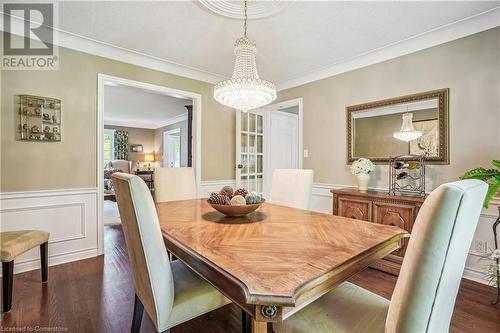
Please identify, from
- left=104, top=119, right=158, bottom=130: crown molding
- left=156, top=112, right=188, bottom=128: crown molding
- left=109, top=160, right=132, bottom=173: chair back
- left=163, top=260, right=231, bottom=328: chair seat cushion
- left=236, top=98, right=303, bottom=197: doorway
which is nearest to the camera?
left=163, top=260, right=231, bottom=328: chair seat cushion

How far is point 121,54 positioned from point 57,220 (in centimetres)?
200

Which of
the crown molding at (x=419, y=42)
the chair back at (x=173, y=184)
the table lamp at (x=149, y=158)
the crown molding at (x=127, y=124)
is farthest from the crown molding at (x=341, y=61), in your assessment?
the table lamp at (x=149, y=158)

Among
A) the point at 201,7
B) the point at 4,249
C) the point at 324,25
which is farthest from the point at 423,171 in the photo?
the point at 4,249

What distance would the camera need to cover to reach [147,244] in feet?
3.13

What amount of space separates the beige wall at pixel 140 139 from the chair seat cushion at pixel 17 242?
6663 millimetres

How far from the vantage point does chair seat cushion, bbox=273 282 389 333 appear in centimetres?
92

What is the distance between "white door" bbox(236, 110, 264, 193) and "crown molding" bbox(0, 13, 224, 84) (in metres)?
0.84

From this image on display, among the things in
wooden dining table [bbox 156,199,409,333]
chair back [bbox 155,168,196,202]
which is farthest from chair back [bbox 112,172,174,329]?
chair back [bbox 155,168,196,202]

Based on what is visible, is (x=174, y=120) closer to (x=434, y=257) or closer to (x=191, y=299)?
(x=191, y=299)

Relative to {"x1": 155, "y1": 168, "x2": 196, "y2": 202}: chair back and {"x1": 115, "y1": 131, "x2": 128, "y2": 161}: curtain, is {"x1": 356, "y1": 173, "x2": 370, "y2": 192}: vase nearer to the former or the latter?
{"x1": 155, "y1": 168, "x2": 196, "y2": 202}: chair back

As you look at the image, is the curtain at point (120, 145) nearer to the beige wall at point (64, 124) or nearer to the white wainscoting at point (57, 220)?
the beige wall at point (64, 124)

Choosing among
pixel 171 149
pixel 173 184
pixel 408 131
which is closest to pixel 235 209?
pixel 173 184

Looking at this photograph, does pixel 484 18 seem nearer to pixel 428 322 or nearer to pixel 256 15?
pixel 256 15

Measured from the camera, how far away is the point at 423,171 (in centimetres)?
237
